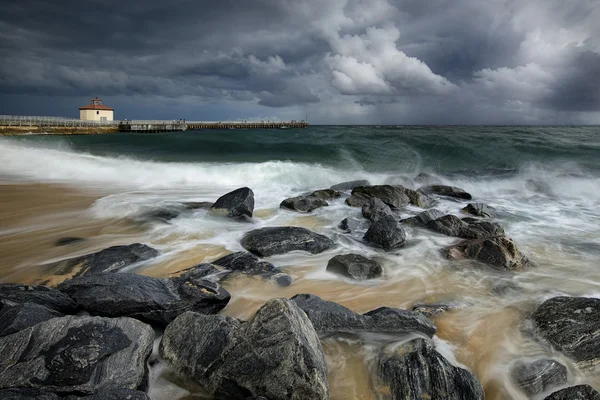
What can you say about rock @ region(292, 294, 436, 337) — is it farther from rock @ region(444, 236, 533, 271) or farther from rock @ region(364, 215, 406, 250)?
rock @ region(364, 215, 406, 250)

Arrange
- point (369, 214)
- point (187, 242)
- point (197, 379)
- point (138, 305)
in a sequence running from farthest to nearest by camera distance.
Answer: point (369, 214) < point (187, 242) < point (138, 305) < point (197, 379)

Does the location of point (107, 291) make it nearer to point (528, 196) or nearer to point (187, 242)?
point (187, 242)

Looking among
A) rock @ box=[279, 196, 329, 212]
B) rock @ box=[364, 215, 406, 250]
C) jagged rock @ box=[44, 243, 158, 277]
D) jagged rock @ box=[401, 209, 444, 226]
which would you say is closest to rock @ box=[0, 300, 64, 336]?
jagged rock @ box=[44, 243, 158, 277]

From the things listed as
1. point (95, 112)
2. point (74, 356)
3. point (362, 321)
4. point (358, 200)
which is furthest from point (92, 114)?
point (362, 321)

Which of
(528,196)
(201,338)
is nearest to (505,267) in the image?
(201,338)

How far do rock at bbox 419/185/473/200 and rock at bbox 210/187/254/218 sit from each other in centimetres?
675

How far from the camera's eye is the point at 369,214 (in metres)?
8.38

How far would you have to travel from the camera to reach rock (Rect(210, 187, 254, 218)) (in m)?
7.98

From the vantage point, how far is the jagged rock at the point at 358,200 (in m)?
9.67

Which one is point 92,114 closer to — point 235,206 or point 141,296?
Answer: point 235,206

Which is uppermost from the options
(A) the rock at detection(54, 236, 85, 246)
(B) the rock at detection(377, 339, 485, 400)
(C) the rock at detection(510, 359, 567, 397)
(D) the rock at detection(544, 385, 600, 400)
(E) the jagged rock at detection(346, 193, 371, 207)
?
(E) the jagged rock at detection(346, 193, 371, 207)

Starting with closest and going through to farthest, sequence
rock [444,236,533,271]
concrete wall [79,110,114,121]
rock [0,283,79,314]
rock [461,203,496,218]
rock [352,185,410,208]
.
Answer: rock [0,283,79,314] → rock [444,236,533,271] → rock [461,203,496,218] → rock [352,185,410,208] → concrete wall [79,110,114,121]

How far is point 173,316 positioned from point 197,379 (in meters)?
0.91

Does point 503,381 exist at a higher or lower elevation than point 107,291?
lower
